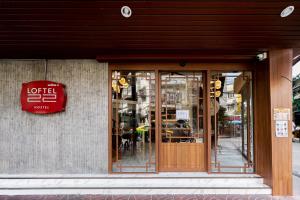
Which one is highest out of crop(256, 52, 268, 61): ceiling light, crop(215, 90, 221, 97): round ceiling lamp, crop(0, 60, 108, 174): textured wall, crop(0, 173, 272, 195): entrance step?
crop(256, 52, 268, 61): ceiling light

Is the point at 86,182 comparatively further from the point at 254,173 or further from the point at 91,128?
the point at 254,173

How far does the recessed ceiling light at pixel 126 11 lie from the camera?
12.7 feet

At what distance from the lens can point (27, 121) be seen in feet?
19.2

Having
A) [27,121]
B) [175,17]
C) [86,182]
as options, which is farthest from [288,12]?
[27,121]

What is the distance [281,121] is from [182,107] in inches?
83.5

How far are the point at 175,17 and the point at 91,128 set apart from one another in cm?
314

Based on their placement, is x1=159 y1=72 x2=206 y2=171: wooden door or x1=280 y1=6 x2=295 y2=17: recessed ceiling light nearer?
x1=280 y1=6 x2=295 y2=17: recessed ceiling light

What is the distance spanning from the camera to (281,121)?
5191 millimetres

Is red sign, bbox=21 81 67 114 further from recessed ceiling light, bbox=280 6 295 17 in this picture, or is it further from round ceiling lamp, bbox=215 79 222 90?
recessed ceiling light, bbox=280 6 295 17

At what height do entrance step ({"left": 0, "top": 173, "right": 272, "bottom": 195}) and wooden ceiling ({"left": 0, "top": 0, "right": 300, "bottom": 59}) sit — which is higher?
wooden ceiling ({"left": 0, "top": 0, "right": 300, "bottom": 59})

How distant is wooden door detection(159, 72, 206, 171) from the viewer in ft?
19.7

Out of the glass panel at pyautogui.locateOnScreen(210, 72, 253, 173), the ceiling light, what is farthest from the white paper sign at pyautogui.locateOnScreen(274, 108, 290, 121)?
the ceiling light

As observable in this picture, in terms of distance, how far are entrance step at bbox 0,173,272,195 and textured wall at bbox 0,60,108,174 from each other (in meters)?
0.29

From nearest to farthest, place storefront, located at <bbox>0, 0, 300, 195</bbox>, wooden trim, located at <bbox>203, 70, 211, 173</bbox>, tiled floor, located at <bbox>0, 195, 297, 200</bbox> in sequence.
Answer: tiled floor, located at <bbox>0, 195, 297, 200</bbox>, storefront, located at <bbox>0, 0, 300, 195</bbox>, wooden trim, located at <bbox>203, 70, 211, 173</bbox>
